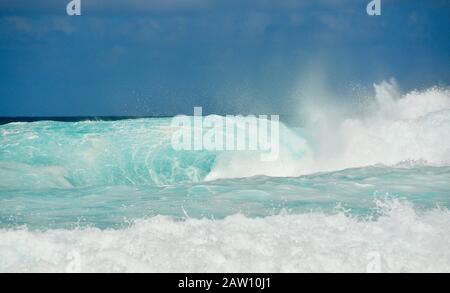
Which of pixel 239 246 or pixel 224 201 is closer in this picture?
pixel 239 246

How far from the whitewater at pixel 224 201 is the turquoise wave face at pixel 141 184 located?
38mm

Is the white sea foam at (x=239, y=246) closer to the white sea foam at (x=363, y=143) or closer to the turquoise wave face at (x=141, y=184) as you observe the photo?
the turquoise wave face at (x=141, y=184)

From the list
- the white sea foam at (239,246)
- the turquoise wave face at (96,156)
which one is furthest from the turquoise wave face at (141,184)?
the white sea foam at (239,246)

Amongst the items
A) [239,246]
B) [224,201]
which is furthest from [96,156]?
[239,246]

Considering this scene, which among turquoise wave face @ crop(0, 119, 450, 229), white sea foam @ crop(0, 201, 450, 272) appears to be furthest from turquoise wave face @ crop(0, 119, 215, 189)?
white sea foam @ crop(0, 201, 450, 272)

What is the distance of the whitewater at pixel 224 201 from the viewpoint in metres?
5.99

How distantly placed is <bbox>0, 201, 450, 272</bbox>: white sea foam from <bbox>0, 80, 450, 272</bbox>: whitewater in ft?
0.05

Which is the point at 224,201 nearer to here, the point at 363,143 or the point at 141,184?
the point at 141,184

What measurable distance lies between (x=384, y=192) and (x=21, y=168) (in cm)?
849

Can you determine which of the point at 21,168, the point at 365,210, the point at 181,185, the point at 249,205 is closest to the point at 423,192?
the point at 365,210

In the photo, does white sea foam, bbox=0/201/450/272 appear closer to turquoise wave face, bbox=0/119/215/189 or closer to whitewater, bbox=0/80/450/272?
whitewater, bbox=0/80/450/272

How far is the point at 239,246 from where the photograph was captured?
20.6ft

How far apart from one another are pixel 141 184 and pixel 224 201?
3.53m

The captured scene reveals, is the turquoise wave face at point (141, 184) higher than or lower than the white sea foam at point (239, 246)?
higher
